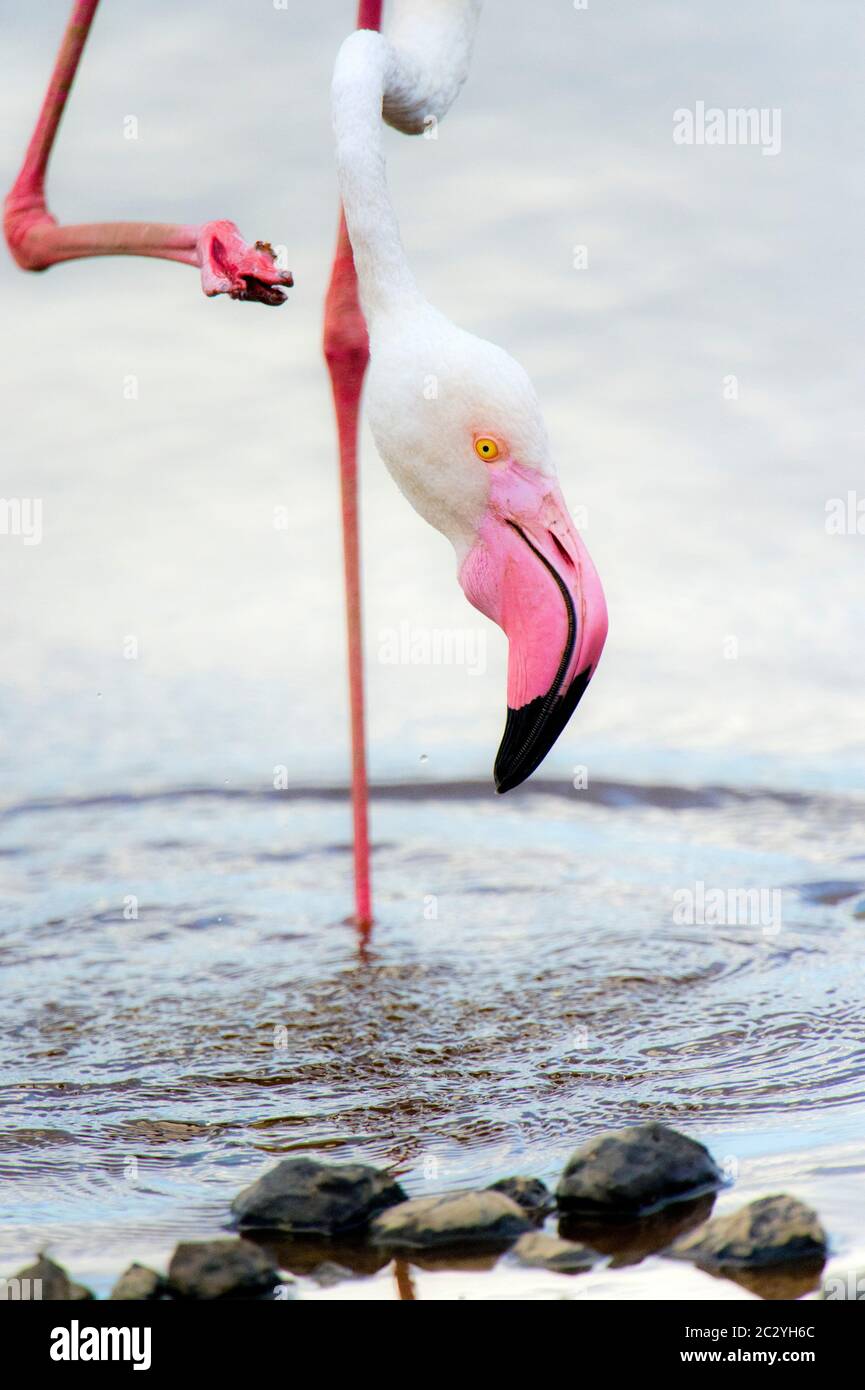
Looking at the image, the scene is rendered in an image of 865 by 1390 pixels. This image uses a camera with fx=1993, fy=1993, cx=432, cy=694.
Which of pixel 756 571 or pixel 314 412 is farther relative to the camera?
pixel 314 412

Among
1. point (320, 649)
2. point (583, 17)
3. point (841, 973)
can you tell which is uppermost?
point (583, 17)

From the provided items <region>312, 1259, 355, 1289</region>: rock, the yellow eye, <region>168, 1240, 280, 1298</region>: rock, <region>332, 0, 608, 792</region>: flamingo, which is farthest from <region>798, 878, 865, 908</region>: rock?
<region>168, 1240, 280, 1298</region>: rock

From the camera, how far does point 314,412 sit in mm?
8727

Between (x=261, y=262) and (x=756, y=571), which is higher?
(x=261, y=262)

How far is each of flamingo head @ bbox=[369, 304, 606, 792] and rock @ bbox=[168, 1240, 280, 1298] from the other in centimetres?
103

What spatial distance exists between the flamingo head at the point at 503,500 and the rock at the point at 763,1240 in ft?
3.13

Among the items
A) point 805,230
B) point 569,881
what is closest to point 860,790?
point 569,881

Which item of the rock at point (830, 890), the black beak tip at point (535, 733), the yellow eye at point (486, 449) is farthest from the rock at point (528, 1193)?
the rock at point (830, 890)

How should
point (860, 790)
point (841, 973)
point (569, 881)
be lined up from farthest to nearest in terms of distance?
1. point (860, 790)
2. point (569, 881)
3. point (841, 973)

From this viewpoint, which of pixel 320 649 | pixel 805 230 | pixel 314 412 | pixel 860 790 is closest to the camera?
pixel 860 790

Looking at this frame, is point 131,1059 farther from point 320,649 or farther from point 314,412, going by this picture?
point 314,412

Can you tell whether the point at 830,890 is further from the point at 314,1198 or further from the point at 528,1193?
the point at 314,1198
